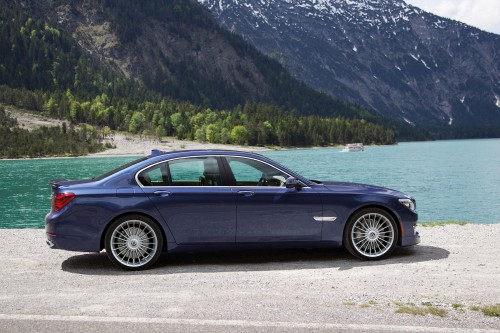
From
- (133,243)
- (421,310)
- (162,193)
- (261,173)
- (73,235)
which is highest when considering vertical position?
(261,173)

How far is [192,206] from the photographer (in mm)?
9320

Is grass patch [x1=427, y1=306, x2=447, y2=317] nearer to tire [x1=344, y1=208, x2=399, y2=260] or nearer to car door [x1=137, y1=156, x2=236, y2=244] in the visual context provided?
tire [x1=344, y1=208, x2=399, y2=260]

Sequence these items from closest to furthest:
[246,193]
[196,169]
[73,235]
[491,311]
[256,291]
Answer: [491,311]
[256,291]
[73,235]
[246,193]
[196,169]

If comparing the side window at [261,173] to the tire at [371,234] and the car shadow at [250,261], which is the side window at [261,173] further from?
the tire at [371,234]

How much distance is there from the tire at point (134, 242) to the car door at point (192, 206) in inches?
12.5

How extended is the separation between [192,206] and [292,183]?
1.73 meters

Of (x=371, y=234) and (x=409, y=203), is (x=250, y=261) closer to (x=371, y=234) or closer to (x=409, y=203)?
(x=371, y=234)

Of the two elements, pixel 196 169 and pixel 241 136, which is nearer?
pixel 196 169

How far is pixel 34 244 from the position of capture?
12375mm

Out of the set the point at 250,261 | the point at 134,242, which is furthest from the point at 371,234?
the point at 134,242

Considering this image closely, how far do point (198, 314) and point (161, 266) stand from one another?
325 cm

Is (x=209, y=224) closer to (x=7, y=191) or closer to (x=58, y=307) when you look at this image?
(x=58, y=307)

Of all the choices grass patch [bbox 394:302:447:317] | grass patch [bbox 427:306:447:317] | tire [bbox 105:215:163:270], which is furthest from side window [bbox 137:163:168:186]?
grass patch [bbox 427:306:447:317]

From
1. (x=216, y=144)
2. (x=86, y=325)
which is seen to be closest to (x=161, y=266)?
(x=86, y=325)
